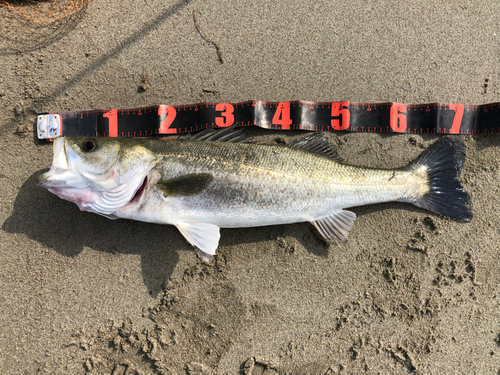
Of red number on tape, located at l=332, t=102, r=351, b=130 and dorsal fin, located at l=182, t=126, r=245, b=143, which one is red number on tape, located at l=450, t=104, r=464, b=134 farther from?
dorsal fin, located at l=182, t=126, r=245, b=143

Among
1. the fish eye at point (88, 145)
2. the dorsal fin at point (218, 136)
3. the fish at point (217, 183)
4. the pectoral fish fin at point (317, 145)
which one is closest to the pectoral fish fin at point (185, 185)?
the fish at point (217, 183)

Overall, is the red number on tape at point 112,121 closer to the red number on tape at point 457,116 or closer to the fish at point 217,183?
the fish at point 217,183

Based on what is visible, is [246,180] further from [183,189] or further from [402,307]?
[402,307]

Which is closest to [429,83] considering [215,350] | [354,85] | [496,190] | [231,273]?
[354,85]

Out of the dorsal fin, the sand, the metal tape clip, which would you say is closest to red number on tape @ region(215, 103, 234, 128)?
the sand

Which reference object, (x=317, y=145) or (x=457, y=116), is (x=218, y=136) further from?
(x=457, y=116)
